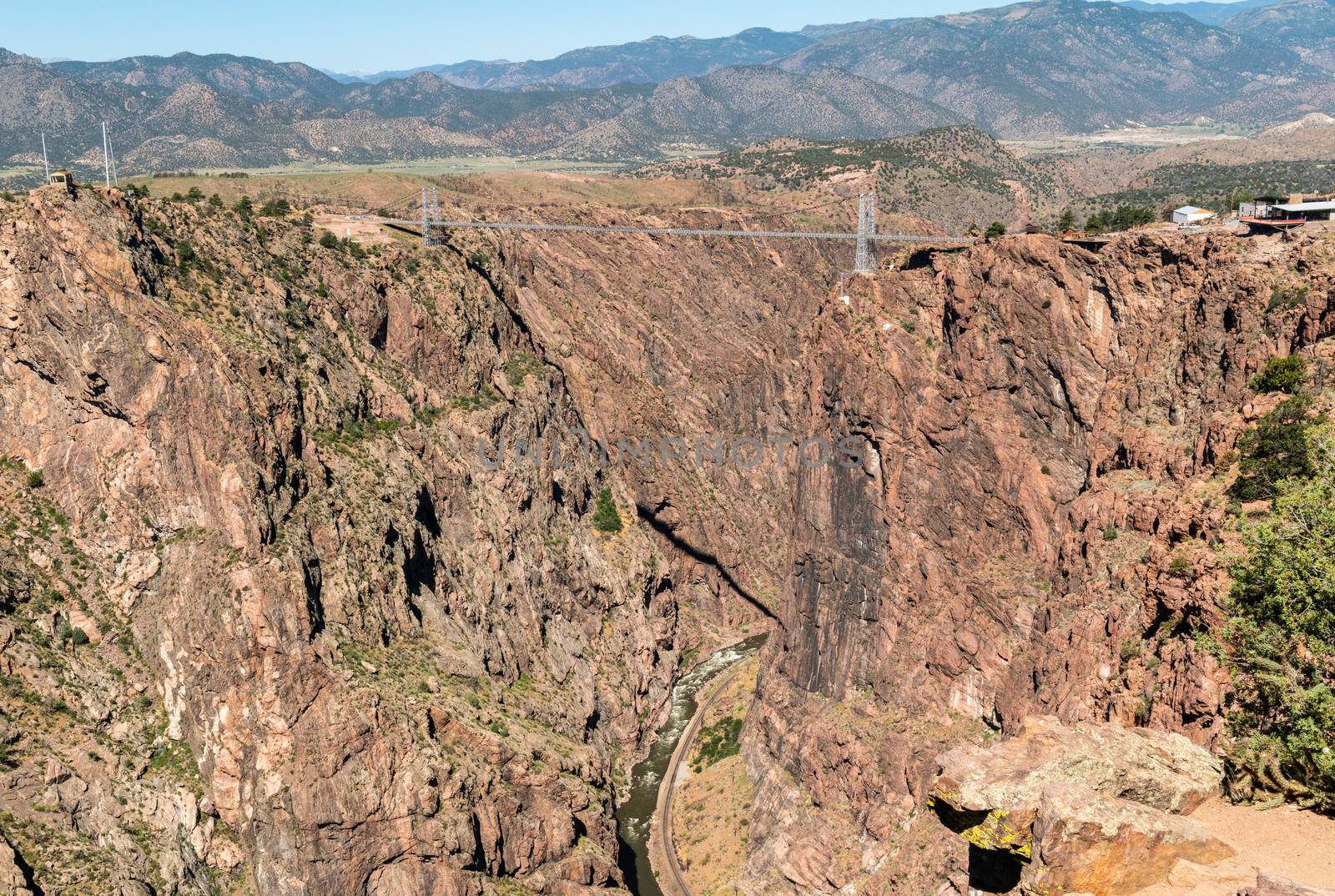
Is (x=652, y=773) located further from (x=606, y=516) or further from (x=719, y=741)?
(x=606, y=516)

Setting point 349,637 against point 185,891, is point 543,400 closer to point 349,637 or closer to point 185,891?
point 349,637

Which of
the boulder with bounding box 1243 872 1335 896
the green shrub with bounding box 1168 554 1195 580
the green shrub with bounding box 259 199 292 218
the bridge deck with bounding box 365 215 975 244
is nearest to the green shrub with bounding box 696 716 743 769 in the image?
the bridge deck with bounding box 365 215 975 244

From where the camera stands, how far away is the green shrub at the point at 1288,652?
96.8 feet

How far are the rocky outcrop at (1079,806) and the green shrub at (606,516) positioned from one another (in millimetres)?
87730

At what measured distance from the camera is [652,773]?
334 feet

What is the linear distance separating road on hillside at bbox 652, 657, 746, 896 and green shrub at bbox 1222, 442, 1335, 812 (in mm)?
56258

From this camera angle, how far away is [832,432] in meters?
86.7

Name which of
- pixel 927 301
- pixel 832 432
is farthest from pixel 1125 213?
pixel 832 432

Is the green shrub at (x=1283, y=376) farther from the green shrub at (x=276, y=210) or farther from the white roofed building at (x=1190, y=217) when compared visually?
the green shrub at (x=276, y=210)

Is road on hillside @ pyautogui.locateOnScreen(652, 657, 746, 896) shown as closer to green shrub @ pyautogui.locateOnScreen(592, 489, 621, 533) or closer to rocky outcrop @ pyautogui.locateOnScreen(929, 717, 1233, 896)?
green shrub @ pyautogui.locateOnScreen(592, 489, 621, 533)

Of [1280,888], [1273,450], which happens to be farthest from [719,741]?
[1280,888]

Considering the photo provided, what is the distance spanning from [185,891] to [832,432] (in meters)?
49.9

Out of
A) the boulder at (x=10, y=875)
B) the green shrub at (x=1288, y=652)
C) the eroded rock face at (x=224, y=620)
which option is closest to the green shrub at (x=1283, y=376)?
the green shrub at (x=1288, y=652)

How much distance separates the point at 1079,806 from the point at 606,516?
94.9 meters
